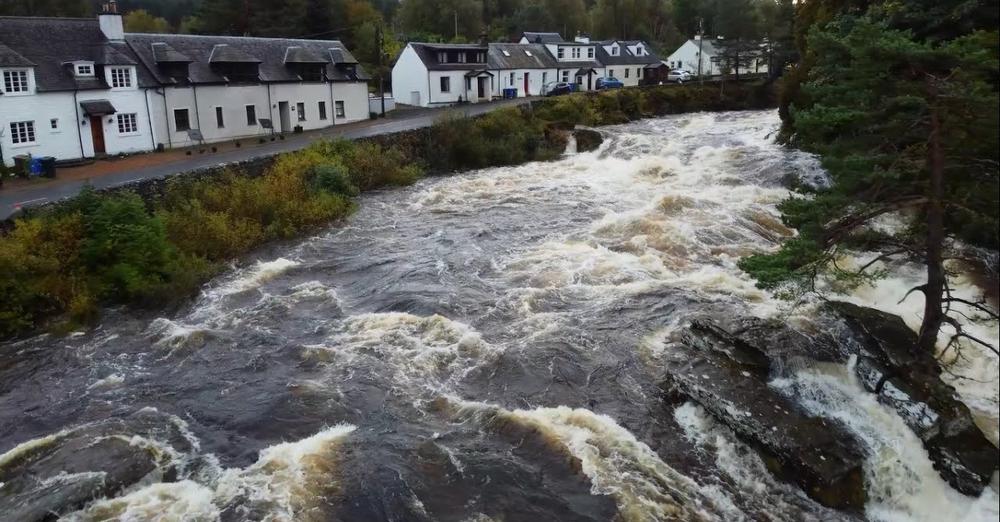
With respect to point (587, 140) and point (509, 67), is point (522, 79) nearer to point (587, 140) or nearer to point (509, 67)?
point (509, 67)

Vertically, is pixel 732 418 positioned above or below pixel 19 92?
below

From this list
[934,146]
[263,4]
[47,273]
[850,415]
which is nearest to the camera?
[934,146]

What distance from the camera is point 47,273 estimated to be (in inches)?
734

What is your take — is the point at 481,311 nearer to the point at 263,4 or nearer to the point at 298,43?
the point at 298,43

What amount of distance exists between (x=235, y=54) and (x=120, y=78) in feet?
22.5

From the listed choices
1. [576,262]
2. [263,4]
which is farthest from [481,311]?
[263,4]

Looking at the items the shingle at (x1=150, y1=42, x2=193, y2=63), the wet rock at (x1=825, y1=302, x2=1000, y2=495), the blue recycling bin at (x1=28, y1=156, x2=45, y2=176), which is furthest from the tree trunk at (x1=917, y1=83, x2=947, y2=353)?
the shingle at (x1=150, y1=42, x2=193, y2=63)

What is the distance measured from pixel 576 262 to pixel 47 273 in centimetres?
1449

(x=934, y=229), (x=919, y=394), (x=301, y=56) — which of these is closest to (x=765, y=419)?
(x=919, y=394)

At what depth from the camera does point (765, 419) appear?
39.5 ft

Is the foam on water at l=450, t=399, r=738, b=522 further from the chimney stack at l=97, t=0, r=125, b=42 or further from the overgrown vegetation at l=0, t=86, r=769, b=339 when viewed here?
the chimney stack at l=97, t=0, r=125, b=42

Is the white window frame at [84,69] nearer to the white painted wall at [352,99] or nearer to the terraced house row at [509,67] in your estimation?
the white painted wall at [352,99]

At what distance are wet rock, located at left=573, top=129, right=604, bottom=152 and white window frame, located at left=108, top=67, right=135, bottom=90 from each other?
23.7 metres

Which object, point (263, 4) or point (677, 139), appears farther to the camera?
point (263, 4)
